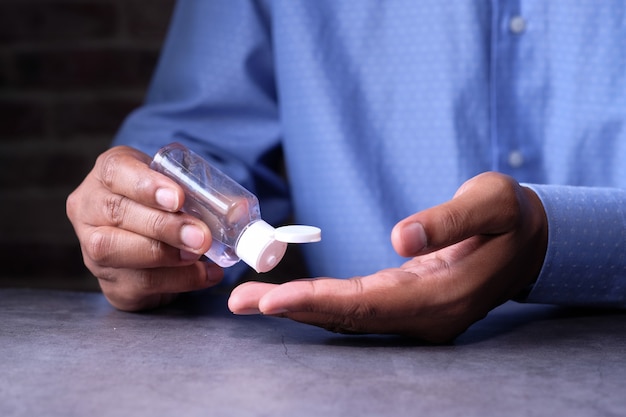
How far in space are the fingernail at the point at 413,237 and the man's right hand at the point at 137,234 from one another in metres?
0.18

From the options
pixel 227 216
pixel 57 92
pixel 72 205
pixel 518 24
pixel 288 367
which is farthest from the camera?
pixel 57 92

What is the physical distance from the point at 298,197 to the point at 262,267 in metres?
0.46

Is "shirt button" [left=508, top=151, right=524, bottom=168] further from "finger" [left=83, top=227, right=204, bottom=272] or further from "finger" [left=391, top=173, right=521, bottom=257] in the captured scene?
"finger" [left=83, top=227, right=204, bottom=272]

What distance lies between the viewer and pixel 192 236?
64 centimetres

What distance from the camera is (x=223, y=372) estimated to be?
0.54 m

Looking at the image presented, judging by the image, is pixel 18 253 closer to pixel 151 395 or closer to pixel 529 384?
pixel 151 395

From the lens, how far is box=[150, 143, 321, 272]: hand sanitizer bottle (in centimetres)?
60

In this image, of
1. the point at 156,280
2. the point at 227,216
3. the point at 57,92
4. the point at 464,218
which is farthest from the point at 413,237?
the point at 57,92

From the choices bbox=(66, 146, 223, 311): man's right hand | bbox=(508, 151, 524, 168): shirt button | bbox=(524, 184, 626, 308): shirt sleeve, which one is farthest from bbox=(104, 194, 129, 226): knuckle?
bbox=(508, 151, 524, 168): shirt button

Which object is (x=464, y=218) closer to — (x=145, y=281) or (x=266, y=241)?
(x=266, y=241)

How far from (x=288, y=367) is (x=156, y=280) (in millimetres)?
222

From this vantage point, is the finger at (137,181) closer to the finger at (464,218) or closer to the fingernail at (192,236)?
the fingernail at (192,236)

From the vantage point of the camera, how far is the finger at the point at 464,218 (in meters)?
0.56

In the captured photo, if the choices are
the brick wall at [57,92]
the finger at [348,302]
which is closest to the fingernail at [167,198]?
the finger at [348,302]
